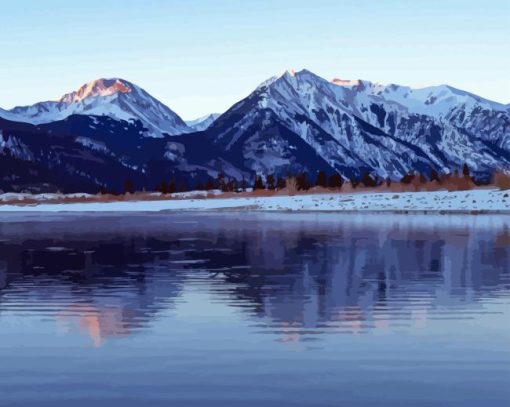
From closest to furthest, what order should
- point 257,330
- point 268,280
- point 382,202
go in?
1. point 257,330
2. point 268,280
3. point 382,202

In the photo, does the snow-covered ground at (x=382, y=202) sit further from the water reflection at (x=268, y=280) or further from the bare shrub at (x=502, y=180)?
the water reflection at (x=268, y=280)

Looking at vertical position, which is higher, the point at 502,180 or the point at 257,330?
the point at 502,180

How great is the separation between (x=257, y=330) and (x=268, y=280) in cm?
929

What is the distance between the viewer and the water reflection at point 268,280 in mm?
19406

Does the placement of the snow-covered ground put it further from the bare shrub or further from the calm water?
the calm water

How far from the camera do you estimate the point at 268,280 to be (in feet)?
89.0

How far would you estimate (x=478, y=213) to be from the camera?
84.0 metres

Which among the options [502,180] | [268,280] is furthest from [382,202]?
[268,280]

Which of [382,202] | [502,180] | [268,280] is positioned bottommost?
[268,280]

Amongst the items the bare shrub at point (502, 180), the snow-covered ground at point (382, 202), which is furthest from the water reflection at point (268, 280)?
the bare shrub at point (502, 180)

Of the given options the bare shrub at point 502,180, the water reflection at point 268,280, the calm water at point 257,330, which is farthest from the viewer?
the bare shrub at point 502,180

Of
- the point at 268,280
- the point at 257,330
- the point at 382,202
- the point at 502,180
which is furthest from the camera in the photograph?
the point at 382,202

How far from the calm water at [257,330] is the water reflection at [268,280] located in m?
0.06

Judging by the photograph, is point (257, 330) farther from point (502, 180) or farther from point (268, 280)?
point (502, 180)
